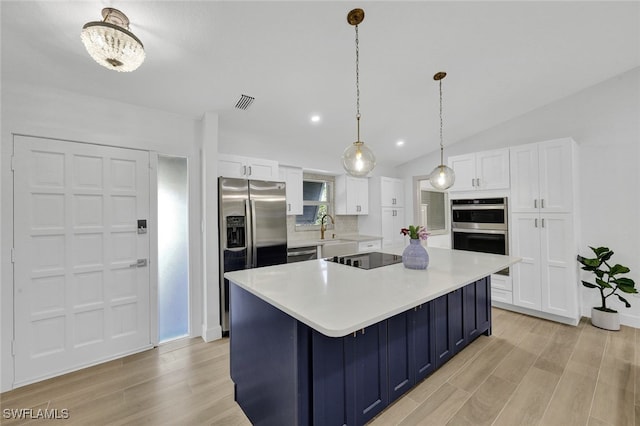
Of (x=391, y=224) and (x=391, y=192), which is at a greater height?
(x=391, y=192)

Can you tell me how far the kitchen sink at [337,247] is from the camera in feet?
13.6

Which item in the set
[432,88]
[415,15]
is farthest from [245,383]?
[432,88]

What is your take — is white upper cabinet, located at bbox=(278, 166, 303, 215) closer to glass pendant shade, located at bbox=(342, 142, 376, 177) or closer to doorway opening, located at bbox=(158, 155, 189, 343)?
doorway opening, located at bbox=(158, 155, 189, 343)

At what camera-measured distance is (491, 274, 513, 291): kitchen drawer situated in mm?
3627

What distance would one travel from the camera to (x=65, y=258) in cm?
235

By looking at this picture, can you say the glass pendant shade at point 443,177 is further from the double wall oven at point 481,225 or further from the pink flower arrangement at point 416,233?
the double wall oven at point 481,225

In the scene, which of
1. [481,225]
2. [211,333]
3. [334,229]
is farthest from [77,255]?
[481,225]

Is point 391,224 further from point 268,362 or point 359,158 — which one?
point 268,362

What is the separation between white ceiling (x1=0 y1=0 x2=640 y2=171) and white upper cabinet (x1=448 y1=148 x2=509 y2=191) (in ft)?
2.34

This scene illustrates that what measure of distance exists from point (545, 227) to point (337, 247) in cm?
277

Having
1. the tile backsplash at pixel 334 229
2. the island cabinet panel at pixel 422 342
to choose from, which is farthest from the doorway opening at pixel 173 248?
the island cabinet panel at pixel 422 342

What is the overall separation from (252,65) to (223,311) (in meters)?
2.58

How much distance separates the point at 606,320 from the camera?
307 centimetres

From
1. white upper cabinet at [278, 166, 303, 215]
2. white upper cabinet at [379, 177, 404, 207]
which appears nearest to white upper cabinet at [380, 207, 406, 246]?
white upper cabinet at [379, 177, 404, 207]
